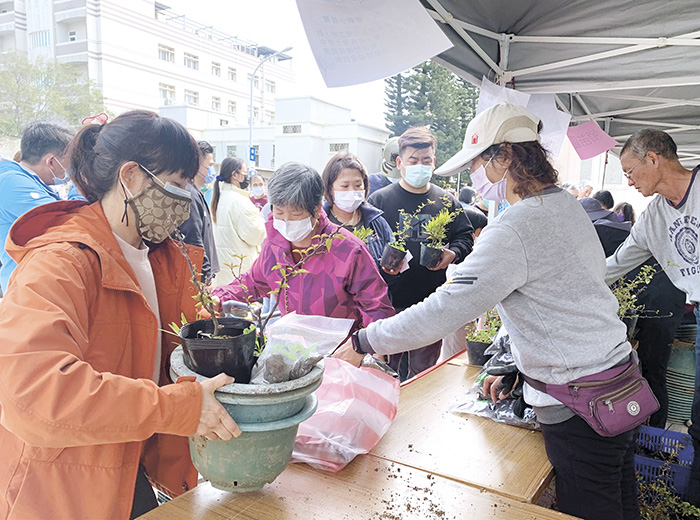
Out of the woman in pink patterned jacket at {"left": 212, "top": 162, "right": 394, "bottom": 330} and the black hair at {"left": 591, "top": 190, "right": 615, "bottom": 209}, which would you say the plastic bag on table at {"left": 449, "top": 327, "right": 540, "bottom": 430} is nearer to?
the woman in pink patterned jacket at {"left": 212, "top": 162, "right": 394, "bottom": 330}

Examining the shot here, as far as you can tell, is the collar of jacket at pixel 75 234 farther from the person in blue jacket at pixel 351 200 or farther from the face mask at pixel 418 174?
the face mask at pixel 418 174

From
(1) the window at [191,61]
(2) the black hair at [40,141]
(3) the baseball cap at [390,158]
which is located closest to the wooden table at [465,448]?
(2) the black hair at [40,141]

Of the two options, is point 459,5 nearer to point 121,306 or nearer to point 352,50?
point 352,50

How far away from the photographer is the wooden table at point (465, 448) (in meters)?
1.38

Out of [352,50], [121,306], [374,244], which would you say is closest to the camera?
[121,306]

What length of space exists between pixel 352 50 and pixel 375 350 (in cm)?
123

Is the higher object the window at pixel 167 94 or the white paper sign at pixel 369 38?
the window at pixel 167 94

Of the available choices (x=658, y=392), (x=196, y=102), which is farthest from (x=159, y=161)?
(x=196, y=102)

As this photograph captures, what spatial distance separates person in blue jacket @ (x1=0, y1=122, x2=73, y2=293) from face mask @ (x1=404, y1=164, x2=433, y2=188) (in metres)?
2.19

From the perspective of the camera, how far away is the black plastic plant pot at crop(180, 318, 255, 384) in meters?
0.98

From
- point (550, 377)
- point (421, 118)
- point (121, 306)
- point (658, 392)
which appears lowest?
point (658, 392)

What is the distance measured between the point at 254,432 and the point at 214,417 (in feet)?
0.32

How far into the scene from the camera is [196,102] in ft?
117

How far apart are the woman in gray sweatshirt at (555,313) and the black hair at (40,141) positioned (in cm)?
279
